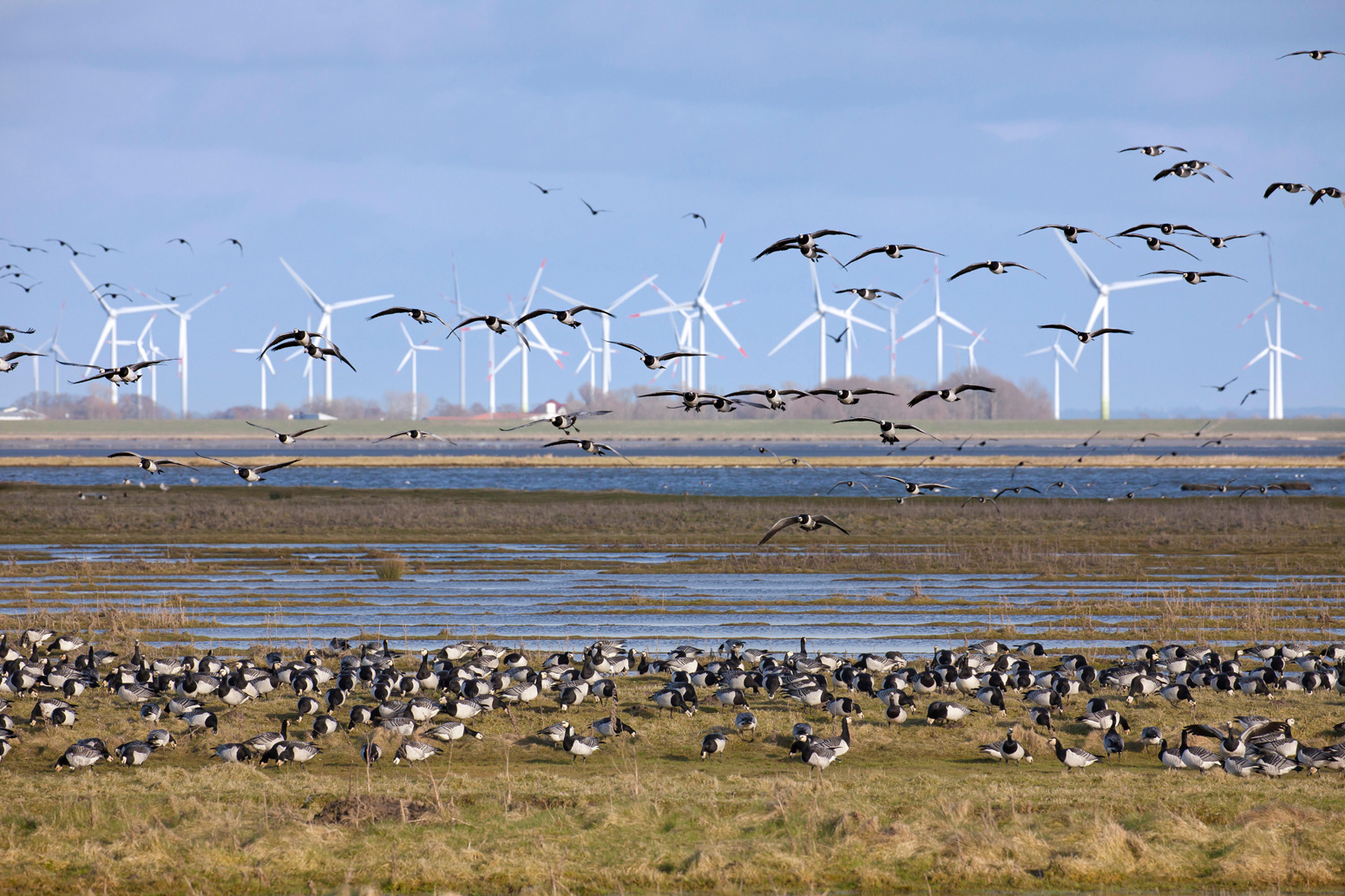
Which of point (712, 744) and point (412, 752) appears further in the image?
point (712, 744)

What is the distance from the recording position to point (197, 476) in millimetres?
104125

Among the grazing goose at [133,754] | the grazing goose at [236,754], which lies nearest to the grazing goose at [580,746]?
the grazing goose at [236,754]

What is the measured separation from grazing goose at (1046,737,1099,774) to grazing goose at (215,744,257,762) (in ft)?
35.2

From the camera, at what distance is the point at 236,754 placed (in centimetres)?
1736

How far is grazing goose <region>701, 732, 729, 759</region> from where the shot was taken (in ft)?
59.2

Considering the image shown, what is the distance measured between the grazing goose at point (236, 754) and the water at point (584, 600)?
8257 mm

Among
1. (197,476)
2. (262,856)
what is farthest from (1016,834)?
(197,476)

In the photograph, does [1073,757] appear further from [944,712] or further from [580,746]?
[580,746]

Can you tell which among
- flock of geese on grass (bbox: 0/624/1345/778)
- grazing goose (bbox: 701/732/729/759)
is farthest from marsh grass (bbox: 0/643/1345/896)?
flock of geese on grass (bbox: 0/624/1345/778)

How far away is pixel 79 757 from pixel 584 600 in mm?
17883

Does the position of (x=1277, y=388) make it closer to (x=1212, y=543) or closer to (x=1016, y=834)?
(x=1212, y=543)

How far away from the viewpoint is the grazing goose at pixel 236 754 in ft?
56.9

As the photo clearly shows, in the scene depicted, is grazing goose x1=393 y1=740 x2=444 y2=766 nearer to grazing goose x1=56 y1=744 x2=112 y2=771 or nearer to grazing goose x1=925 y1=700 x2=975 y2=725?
grazing goose x1=56 y1=744 x2=112 y2=771

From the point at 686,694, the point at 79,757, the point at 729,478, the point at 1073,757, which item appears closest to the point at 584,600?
the point at 686,694
